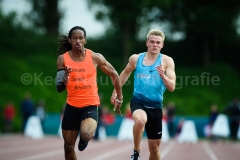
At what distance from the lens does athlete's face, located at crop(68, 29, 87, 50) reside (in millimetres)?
8227

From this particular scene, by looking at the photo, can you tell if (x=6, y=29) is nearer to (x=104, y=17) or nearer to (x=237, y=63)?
(x=104, y=17)

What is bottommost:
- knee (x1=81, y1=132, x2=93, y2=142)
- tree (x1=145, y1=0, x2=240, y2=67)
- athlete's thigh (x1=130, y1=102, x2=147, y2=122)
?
knee (x1=81, y1=132, x2=93, y2=142)

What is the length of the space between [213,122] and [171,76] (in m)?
17.4

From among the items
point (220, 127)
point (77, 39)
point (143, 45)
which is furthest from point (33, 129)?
point (143, 45)

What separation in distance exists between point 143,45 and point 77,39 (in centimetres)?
3544

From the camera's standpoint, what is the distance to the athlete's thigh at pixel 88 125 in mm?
7940

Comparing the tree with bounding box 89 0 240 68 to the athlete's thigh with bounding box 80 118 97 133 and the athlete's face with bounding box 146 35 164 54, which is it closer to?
the athlete's face with bounding box 146 35 164 54

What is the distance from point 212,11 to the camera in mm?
41438

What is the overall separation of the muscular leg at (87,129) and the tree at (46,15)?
35.5 meters

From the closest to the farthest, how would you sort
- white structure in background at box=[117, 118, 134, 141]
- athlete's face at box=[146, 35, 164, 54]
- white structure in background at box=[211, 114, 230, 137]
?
athlete's face at box=[146, 35, 164, 54] → white structure in background at box=[117, 118, 134, 141] → white structure in background at box=[211, 114, 230, 137]

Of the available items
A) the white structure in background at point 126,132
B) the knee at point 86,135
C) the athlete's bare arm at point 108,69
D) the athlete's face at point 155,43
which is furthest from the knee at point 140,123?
the white structure in background at point 126,132

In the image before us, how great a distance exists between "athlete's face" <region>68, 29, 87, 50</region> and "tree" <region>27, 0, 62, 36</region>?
115 ft

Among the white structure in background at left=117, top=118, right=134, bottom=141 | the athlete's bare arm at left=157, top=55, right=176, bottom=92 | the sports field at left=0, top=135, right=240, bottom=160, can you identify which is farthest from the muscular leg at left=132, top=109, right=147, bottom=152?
the white structure in background at left=117, top=118, right=134, bottom=141

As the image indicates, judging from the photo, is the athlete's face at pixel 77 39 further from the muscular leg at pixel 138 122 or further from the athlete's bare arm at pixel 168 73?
the muscular leg at pixel 138 122
